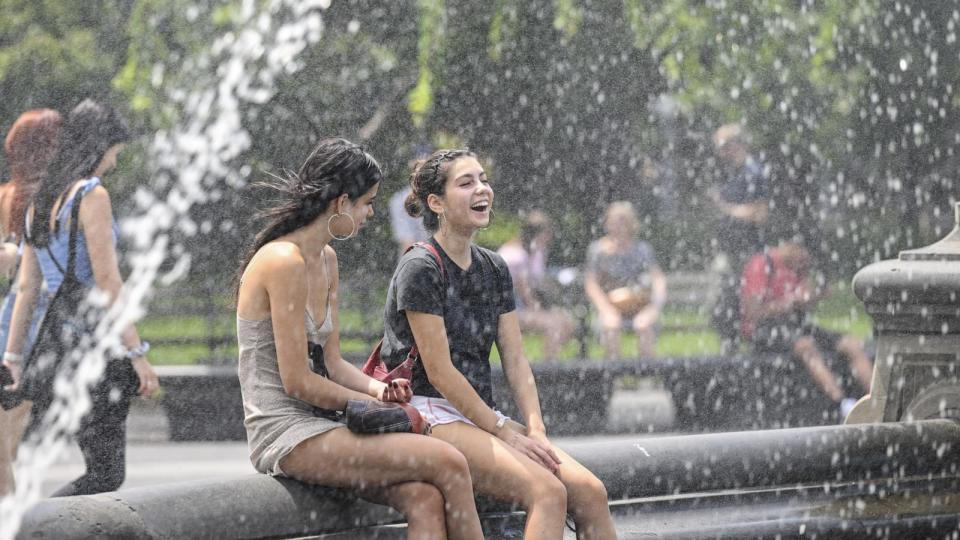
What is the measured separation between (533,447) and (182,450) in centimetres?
531

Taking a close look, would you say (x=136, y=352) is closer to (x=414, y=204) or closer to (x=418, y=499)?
(x=414, y=204)

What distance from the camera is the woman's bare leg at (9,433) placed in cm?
489

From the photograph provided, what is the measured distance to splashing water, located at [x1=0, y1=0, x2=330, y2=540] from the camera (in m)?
12.6

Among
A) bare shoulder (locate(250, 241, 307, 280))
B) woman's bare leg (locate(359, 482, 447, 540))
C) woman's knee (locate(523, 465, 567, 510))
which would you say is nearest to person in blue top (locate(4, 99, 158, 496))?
bare shoulder (locate(250, 241, 307, 280))

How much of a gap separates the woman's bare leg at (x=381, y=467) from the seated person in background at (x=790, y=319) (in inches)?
209

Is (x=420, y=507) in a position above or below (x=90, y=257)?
below

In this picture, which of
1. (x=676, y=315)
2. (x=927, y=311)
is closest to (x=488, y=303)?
(x=927, y=311)

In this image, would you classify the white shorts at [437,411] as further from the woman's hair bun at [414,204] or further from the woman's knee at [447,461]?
the woman's hair bun at [414,204]

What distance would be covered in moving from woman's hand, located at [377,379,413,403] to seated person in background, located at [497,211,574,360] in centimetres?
620

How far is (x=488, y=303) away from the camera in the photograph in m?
4.21

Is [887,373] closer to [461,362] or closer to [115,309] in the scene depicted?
[461,362]

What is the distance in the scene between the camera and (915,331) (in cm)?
518

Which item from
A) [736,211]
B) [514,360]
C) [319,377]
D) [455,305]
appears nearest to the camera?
[319,377]

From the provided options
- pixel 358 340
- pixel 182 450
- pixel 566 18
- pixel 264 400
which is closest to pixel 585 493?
pixel 264 400
